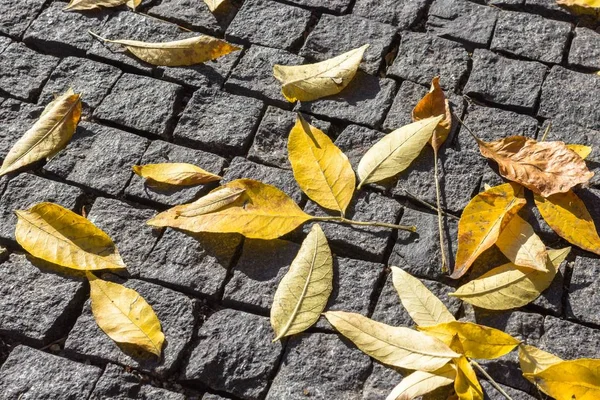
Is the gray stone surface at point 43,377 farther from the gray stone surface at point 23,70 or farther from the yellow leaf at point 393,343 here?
the gray stone surface at point 23,70

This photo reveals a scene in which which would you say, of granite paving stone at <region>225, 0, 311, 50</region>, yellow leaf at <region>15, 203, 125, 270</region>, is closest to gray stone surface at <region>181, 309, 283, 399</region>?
yellow leaf at <region>15, 203, 125, 270</region>

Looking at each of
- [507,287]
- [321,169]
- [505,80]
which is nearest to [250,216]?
[321,169]


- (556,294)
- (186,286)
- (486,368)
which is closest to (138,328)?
(186,286)

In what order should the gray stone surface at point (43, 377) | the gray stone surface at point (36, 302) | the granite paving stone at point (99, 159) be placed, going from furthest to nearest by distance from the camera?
the granite paving stone at point (99, 159), the gray stone surface at point (36, 302), the gray stone surface at point (43, 377)

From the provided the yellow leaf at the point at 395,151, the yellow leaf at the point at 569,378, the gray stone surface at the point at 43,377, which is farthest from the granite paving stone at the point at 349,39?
the gray stone surface at the point at 43,377

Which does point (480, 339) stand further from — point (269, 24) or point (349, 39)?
point (269, 24)

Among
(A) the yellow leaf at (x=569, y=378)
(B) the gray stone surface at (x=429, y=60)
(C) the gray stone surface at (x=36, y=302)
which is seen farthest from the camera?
(B) the gray stone surface at (x=429, y=60)

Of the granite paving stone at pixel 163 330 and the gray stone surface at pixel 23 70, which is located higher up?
the gray stone surface at pixel 23 70

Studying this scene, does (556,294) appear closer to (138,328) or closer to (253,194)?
(253,194)
